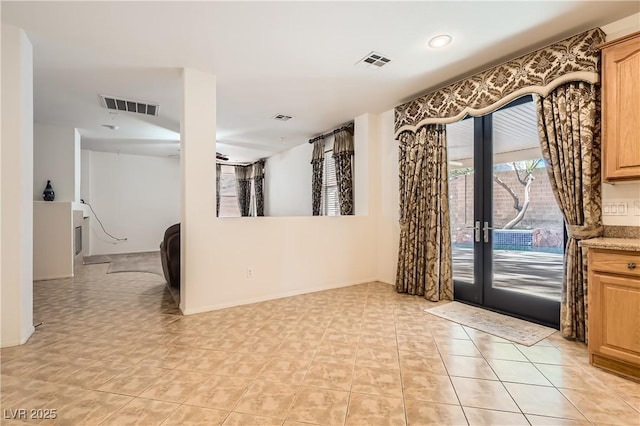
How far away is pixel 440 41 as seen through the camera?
263cm

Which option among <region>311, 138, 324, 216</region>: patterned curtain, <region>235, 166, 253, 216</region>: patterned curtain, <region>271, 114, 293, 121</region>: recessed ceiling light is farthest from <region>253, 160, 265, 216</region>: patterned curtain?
<region>271, 114, 293, 121</region>: recessed ceiling light

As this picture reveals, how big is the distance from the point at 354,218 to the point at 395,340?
88.0 inches

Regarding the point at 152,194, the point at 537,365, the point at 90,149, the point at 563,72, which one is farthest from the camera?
the point at 152,194

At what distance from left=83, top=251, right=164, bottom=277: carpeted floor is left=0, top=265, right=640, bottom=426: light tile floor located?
237 cm

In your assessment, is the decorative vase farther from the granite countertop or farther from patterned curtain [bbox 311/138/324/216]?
the granite countertop

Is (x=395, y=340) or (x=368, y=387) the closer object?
(x=368, y=387)

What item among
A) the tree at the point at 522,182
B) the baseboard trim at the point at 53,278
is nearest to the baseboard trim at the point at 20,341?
the baseboard trim at the point at 53,278

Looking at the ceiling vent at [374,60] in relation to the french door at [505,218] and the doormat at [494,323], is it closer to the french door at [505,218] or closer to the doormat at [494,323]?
the french door at [505,218]

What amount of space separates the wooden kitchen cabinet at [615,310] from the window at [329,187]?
4104 mm

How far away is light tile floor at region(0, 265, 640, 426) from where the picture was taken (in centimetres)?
161

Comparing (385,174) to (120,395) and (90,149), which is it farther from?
(90,149)

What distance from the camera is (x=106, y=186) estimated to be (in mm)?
7348

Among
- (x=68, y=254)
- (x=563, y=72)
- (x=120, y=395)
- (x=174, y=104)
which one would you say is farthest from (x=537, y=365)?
(x=68, y=254)

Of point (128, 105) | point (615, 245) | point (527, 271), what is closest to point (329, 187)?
point (128, 105)
